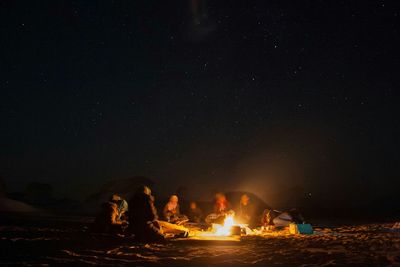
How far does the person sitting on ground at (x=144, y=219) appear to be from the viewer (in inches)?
375

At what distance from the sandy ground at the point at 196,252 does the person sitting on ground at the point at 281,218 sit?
3.61 m

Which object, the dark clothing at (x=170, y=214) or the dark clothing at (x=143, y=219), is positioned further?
the dark clothing at (x=170, y=214)

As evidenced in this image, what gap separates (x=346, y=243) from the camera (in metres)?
9.33

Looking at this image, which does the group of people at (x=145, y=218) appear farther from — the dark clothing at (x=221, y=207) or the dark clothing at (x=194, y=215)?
the dark clothing at (x=194, y=215)

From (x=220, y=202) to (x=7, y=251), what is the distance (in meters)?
9.59

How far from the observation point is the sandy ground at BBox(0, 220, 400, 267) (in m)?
6.50

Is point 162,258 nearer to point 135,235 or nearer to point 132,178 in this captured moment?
point 135,235

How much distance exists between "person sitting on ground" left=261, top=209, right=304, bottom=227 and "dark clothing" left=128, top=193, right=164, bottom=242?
223 inches

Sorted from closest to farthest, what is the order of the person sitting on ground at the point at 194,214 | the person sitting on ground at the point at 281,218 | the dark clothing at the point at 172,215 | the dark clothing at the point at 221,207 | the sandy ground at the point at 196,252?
1. the sandy ground at the point at 196,252
2. the dark clothing at the point at 172,215
3. the person sitting on ground at the point at 281,218
4. the dark clothing at the point at 221,207
5. the person sitting on ground at the point at 194,214

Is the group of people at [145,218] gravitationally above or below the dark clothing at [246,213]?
below

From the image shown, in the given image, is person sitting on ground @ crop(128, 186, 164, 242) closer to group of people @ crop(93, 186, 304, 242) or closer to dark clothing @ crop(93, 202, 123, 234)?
group of people @ crop(93, 186, 304, 242)

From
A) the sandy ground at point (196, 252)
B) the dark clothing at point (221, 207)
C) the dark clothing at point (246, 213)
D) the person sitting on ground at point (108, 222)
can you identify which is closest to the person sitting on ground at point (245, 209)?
the dark clothing at point (246, 213)

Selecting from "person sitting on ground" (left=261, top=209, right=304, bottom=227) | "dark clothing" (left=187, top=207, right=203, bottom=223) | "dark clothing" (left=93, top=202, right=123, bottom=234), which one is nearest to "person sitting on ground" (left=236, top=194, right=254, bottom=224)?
"person sitting on ground" (left=261, top=209, right=304, bottom=227)

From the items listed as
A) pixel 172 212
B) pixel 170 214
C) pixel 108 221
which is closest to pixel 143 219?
pixel 108 221
